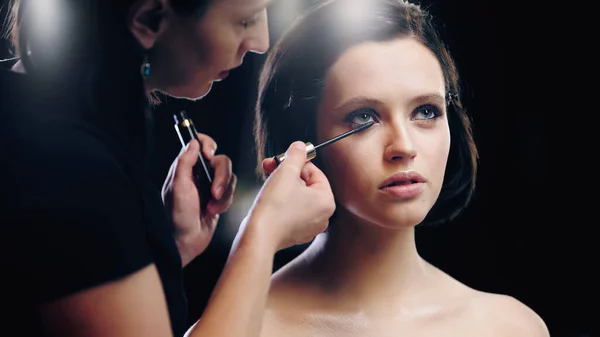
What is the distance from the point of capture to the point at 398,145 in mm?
944

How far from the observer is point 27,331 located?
598 millimetres

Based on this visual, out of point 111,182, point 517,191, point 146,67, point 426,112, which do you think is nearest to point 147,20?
point 146,67

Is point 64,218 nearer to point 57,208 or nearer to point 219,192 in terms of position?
point 57,208

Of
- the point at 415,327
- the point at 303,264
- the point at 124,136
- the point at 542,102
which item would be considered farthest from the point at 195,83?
the point at 542,102

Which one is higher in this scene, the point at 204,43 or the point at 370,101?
the point at 204,43

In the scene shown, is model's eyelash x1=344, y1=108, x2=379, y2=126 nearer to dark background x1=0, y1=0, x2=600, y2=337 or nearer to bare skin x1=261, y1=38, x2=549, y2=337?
bare skin x1=261, y1=38, x2=549, y2=337

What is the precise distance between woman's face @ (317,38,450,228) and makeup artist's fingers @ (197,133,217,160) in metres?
0.20

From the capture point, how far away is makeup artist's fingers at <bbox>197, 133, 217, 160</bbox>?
34.8 inches

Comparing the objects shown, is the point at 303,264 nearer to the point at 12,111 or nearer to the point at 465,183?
the point at 465,183

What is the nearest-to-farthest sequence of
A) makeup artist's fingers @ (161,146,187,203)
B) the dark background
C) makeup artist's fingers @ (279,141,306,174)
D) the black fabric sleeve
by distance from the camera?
the black fabric sleeve
makeup artist's fingers @ (279,141,306,174)
makeup artist's fingers @ (161,146,187,203)
the dark background

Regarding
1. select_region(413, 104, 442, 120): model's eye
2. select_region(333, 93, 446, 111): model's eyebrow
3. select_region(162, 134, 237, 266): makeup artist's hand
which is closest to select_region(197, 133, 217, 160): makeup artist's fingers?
select_region(162, 134, 237, 266): makeup artist's hand

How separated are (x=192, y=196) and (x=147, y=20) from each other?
0.87ft

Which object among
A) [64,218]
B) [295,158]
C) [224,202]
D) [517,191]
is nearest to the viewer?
[64,218]

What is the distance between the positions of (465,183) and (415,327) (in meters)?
0.26
